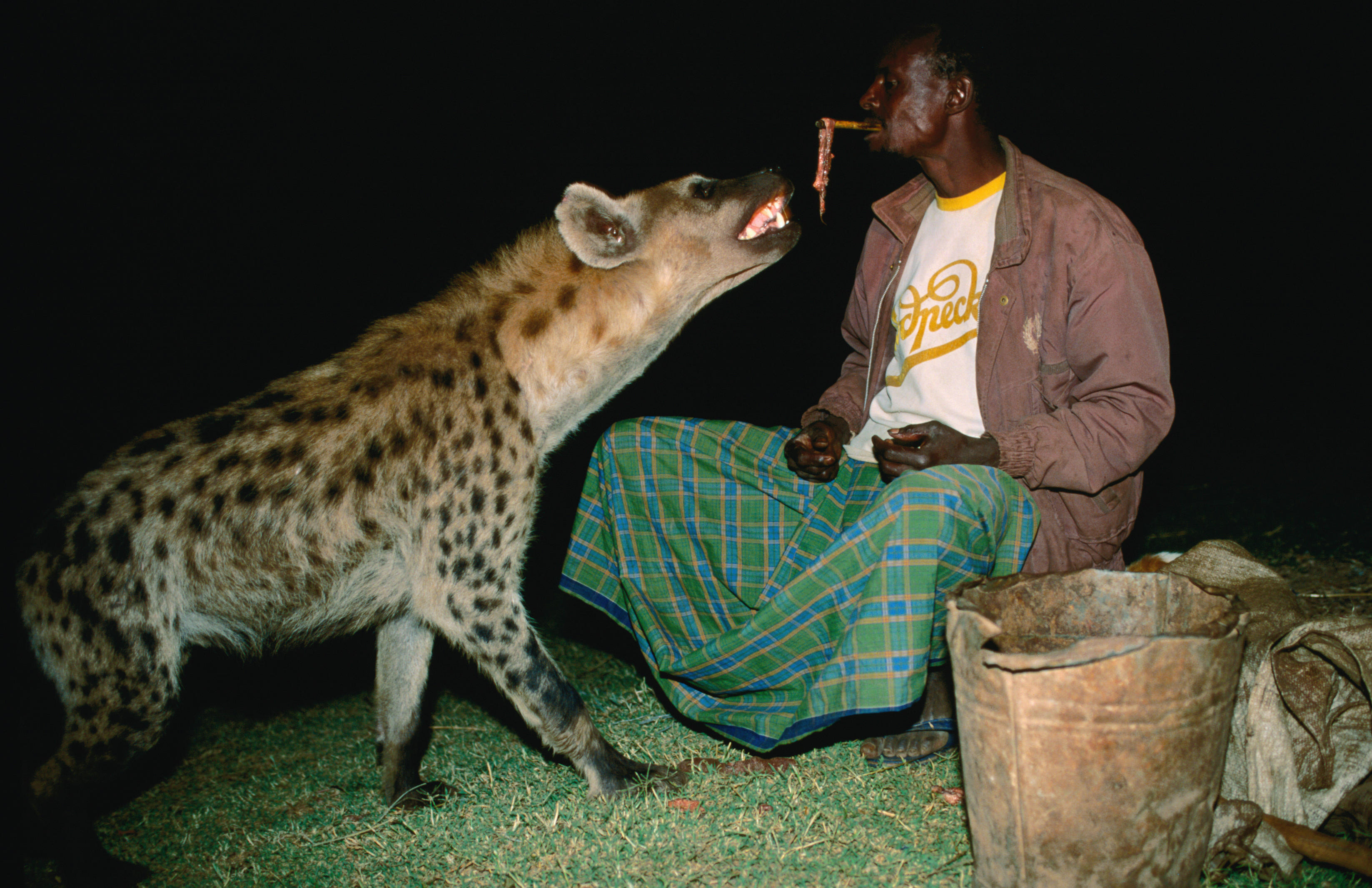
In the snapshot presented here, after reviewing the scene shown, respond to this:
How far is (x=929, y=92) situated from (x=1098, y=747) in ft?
4.24

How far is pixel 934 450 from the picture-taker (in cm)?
156

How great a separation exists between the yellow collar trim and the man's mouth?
1.14 ft

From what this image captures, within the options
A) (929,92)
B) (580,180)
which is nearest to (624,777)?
(929,92)

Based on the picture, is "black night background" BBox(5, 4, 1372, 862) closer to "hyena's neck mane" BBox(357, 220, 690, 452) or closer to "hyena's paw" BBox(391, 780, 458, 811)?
"hyena's neck mane" BBox(357, 220, 690, 452)

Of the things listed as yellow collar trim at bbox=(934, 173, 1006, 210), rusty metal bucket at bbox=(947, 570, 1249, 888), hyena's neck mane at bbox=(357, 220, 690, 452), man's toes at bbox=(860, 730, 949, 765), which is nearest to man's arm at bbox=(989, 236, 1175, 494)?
yellow collar trim at bbox=(934, 173, 1006, 210)

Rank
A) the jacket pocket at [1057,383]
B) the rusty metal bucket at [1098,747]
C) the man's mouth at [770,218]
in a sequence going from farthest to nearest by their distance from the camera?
the man's mouth at [770,218]
the jacket pocket at [1057,383]
the rusty metal bucket at [1098,747]

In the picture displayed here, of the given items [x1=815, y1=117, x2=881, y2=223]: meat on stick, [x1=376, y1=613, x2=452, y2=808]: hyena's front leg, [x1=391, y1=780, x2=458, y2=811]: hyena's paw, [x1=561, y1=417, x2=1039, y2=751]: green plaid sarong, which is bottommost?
[x1=391, y1=780, x2=458, y2=811]: hyena's paw

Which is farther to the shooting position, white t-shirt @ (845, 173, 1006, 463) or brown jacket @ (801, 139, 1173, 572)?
white t-shirt @ (845, 173, 1006, 463)

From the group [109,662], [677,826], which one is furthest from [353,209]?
[677,826]

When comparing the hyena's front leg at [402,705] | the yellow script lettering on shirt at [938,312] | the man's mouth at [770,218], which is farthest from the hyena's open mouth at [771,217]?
the hyena's front leg at [402,705]

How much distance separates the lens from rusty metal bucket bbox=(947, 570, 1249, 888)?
105cm

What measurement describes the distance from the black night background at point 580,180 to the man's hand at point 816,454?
625 millimetres

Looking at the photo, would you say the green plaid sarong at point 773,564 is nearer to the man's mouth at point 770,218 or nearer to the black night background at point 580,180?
the man's mouth at point 770,218

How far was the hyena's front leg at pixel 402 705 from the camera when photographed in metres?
1.93
